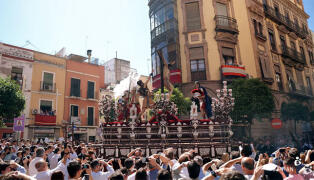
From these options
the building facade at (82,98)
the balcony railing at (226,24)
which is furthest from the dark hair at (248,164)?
the building facade at (82,98)

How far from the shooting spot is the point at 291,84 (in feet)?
92.6

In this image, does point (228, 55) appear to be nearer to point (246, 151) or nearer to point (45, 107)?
point (246, 151)

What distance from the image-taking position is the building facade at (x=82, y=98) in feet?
A: 85.5

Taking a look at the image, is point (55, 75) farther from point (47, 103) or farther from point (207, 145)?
point (207, 145)

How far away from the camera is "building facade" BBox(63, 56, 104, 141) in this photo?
2605 cm

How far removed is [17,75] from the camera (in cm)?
2311

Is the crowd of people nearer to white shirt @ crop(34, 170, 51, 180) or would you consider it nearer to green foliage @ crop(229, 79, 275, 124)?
white shirt @ crop(34, 170, 51, 180)

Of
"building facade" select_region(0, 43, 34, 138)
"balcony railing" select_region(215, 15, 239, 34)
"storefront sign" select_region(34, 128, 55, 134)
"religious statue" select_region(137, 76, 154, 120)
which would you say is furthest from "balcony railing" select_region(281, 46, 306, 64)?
"building facade" select_region(0, 43, 34, 138)

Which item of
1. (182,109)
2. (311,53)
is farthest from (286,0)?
(182,109)

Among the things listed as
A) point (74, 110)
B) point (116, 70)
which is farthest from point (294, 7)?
point (74, 110)

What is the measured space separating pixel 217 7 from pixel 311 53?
74.5ft

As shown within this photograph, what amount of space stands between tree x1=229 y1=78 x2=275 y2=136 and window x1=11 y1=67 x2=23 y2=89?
20842 millimetres

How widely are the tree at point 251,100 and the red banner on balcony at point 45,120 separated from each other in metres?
18.0

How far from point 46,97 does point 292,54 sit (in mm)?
30857
